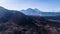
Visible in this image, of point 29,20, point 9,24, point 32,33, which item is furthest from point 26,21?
point 32,33

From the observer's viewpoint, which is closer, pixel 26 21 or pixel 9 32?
pixel 9 32

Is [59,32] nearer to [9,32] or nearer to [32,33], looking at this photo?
[32,33]

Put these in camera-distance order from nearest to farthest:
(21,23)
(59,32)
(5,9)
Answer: (59,32)
(21,23)
(5,9)

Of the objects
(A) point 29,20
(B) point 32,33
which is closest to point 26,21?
(A) point 29,20

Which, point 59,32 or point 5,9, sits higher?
point 5,9

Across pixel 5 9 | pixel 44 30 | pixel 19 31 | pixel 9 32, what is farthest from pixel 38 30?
pixel 5 9

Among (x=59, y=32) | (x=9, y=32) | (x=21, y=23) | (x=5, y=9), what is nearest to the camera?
(x=9, y=32)

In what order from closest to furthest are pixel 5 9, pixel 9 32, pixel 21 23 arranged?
pixel 9 32
pixel 21 23
pixel 5 9

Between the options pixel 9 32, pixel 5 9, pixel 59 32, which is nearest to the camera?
pixel 9 32

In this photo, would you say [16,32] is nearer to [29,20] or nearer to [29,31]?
[29,31]
